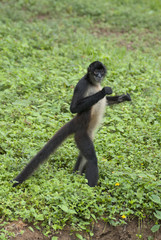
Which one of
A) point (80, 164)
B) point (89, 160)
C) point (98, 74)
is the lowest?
point (80, 164)

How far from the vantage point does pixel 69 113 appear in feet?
26.5

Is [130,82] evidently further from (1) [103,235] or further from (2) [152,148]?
(1) [103,235]

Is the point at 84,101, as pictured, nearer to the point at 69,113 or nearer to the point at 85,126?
the point at 85,126

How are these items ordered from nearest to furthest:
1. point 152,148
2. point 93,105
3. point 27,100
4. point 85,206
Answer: point 85,206
point 93,105
point 152,148
point 27,100

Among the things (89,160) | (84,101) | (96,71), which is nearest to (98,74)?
(96,71)

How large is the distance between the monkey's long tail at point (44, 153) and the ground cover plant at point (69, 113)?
153 mm

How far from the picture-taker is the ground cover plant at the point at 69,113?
16.8ft

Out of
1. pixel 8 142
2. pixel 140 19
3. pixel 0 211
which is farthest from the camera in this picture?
pixel 140 19

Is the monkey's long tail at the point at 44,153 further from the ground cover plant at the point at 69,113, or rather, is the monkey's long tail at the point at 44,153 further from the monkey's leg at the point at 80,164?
the monkey's leg at the point at 80,164

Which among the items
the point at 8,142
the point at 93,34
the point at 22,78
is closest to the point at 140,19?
the point at 93,34

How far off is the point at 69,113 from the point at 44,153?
248 cm

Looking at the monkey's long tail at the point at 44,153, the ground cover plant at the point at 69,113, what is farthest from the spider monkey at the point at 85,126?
the ground cover plant at the point at 69,113

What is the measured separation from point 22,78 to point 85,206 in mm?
4765

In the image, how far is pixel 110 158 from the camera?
22.2 ft
